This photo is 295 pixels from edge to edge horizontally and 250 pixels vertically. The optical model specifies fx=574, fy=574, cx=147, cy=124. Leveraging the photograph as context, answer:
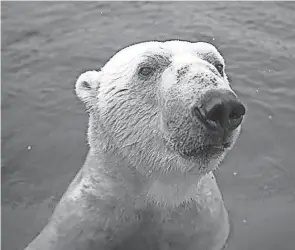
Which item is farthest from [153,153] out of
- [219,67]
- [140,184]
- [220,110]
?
[219,67]

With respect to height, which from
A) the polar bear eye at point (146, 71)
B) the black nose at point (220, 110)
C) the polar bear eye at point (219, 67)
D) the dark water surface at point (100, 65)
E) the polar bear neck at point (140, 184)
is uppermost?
the black nose at point (220, 110)

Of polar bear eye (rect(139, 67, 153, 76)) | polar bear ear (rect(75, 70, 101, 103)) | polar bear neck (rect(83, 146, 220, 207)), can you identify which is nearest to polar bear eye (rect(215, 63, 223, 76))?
polar bear eye (rect(139, 67, 153, 76))

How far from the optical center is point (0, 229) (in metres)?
7.04

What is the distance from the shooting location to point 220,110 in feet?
12.7

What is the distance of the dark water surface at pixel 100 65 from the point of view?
727cm

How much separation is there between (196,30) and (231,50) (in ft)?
3.03

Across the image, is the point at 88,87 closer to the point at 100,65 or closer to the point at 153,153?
the point at 153,153

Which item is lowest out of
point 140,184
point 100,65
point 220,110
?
point 100,65

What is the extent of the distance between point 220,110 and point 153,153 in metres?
0.86

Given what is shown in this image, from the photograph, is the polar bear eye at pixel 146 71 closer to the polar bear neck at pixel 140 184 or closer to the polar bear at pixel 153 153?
the polar bear at pixel 153 153

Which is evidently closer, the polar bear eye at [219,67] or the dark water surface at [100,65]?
the polar bear eye at [219,67]

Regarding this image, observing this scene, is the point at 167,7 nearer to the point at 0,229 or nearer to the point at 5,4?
the point at 5,4

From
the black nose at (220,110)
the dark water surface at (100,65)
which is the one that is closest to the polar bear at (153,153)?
the black nose at (220,110)

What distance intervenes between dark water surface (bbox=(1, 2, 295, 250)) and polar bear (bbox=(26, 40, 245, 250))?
174 centimetres
